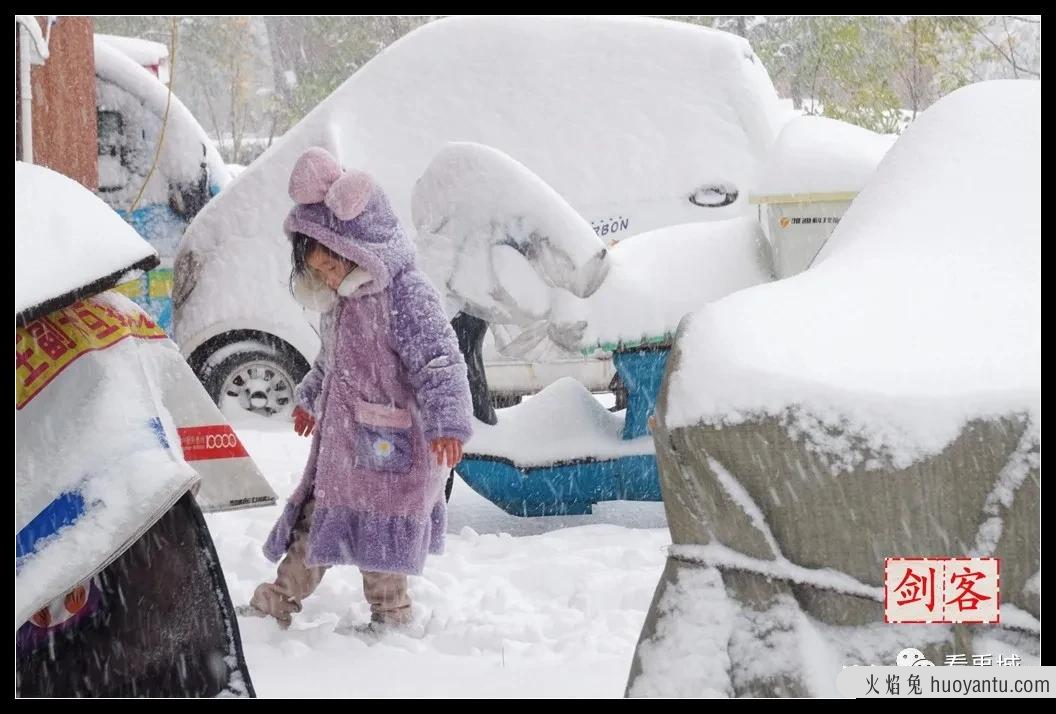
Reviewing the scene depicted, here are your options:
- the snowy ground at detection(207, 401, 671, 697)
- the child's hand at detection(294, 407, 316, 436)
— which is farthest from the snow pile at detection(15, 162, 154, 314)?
the child's hand at detection(294, 407, 316, 436)

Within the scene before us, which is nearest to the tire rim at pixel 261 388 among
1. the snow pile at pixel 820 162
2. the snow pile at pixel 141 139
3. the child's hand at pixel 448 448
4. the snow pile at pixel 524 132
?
the snow pile at pixel 524 132

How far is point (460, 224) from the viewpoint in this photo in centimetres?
496

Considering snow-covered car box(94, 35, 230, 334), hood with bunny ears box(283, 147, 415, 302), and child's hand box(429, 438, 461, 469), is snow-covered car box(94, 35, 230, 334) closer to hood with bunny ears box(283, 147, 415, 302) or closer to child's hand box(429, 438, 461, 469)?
hood with bunny ears box(283, 147, 415, 302)

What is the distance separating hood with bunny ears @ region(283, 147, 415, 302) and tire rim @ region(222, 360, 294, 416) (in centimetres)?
356

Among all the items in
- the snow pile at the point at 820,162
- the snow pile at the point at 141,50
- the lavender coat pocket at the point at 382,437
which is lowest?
the snow pile at the point at 141,50

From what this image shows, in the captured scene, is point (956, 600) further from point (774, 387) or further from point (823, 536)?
point (774, 387)

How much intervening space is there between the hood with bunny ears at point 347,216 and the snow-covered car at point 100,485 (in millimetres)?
773

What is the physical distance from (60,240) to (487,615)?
1.81 m

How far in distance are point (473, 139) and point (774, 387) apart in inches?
199

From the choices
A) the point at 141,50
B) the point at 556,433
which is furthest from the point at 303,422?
the point at 141,50

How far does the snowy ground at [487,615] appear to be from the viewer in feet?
10.8

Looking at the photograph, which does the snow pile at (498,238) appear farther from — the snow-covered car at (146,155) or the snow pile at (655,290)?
the snow-covered car at (146,155)

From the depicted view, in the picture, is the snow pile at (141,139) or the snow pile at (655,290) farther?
the snow pile at (141,139)
